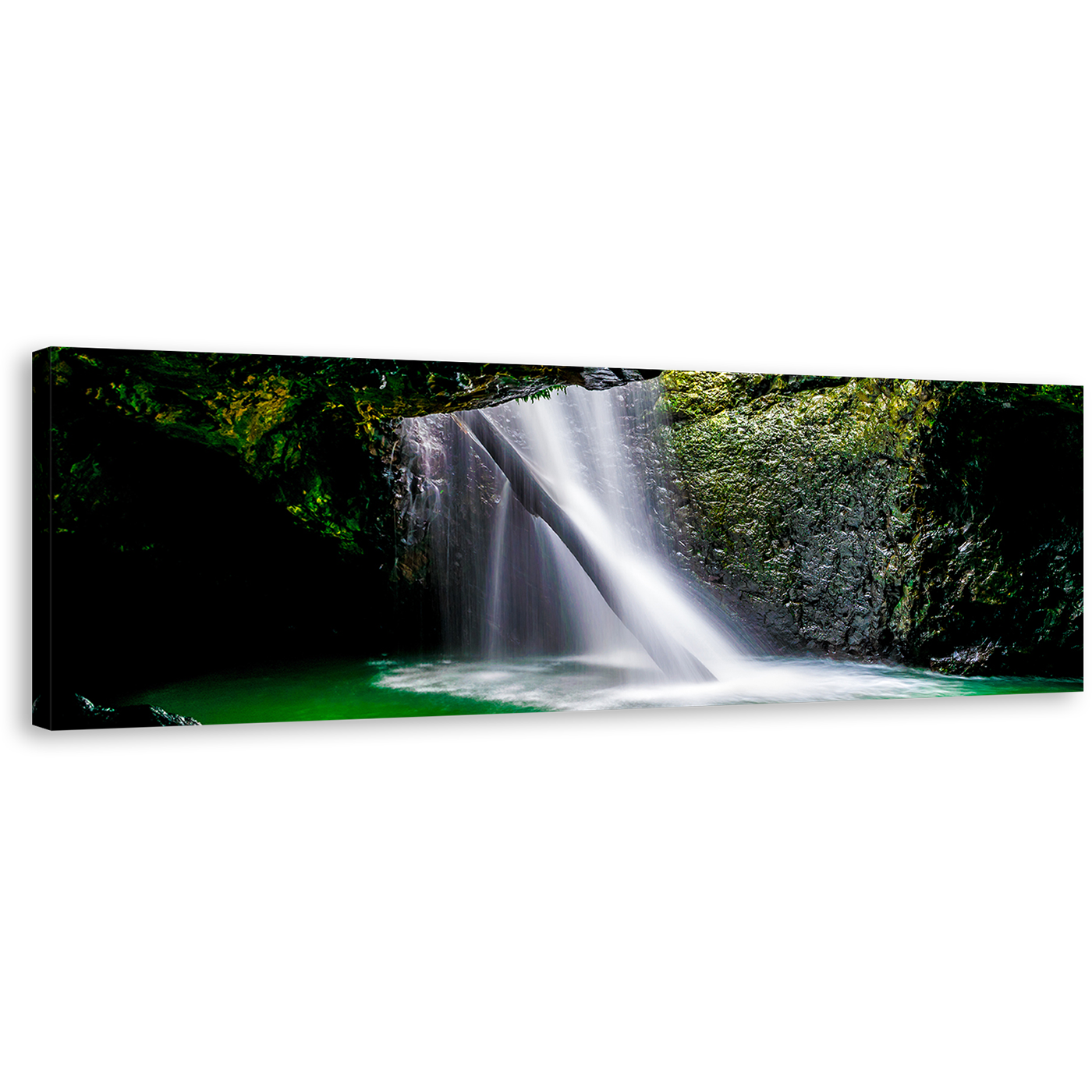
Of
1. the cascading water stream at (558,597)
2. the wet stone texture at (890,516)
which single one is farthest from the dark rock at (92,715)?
the wet stone texture at (890,516)

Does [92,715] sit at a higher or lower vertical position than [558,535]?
lower

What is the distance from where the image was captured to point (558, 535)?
5.99 meters

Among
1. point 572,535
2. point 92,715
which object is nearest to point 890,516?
point 572,535

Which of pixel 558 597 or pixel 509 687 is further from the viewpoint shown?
pixel 558 597

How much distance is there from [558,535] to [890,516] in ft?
7.87

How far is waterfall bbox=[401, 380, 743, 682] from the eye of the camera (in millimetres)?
5633

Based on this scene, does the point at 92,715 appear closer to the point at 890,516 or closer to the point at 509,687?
the point at 509,687

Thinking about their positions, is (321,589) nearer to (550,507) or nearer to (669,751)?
(550,507)

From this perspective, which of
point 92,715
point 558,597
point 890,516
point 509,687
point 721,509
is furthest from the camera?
point 558,597

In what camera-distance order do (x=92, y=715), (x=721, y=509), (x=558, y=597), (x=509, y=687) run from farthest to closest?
(x=558, y=597) → (x=721, y=509) → (x=509, y=687) → (x=92, y=715)

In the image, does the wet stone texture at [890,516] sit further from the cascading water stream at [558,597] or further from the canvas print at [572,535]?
the cascading water stream at [558,597]

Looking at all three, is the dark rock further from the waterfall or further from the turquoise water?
the waterfall

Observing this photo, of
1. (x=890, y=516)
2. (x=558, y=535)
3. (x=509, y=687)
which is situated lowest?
(x=509, y=687)

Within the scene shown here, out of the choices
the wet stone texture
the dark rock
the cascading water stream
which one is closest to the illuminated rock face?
the wet stone texture
